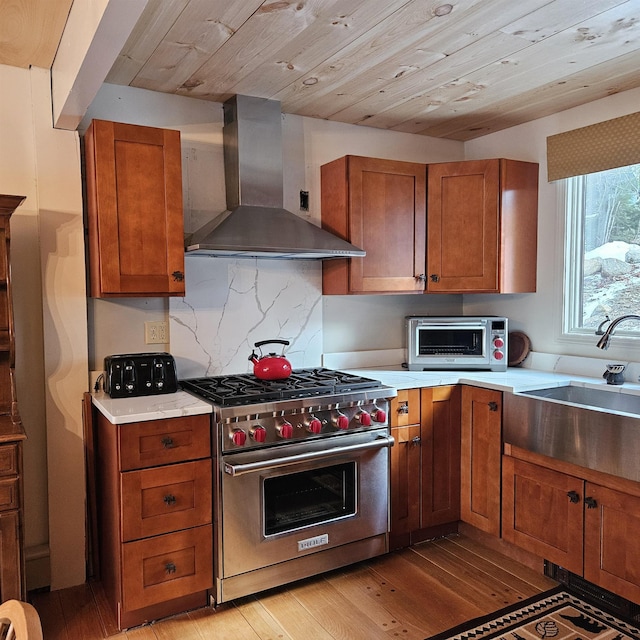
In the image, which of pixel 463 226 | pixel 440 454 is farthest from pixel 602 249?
pixel 440 454

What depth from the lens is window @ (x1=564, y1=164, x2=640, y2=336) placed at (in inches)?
116

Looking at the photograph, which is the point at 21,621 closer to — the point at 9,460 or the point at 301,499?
the point at 9,460

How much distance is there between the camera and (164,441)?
7.45 feet

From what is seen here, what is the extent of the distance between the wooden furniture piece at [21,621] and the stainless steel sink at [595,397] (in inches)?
89.1

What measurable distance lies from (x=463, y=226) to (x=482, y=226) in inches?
4.2

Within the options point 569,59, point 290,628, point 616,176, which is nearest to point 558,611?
point 290,628

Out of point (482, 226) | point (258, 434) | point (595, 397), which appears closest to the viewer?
point (258, 434)

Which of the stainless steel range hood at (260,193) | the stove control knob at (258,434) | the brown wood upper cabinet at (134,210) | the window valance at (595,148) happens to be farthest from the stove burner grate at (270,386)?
the window valance at (595,148)

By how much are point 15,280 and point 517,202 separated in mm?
2611

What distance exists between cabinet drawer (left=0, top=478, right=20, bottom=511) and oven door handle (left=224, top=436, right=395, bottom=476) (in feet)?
2.51

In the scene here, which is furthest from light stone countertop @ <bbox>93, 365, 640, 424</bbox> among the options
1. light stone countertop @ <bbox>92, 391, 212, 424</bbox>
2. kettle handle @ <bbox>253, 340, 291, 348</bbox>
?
kettle handle @ <bbox>253, 340, 291, 348</bbox>

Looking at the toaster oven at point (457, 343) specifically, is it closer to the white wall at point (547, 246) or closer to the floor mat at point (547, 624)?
the white wall at point (547, 246)

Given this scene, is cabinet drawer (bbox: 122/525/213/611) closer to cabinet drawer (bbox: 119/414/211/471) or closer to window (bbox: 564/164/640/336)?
cabinet drawer (bbox: 119/414/211/471)

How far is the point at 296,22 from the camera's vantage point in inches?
82.3
